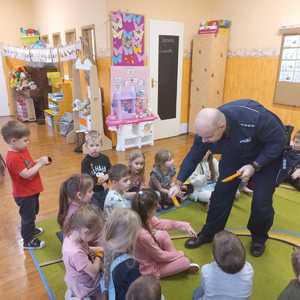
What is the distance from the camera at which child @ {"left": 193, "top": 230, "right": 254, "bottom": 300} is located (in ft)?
4.11

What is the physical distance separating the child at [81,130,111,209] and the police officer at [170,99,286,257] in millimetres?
686

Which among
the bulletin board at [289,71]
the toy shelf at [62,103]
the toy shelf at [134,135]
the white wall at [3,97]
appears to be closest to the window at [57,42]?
the toy shelf at [62,103]

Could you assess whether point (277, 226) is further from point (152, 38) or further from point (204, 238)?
point (152, 38)

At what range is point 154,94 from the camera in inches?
191

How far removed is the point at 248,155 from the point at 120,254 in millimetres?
1095

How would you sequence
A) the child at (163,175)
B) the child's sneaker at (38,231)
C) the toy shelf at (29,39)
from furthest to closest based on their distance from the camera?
the toy shelf at (29,39) → the child at (163,175) → the child's sneaker at (38,231)

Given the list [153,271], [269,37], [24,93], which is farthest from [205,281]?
[24,93]

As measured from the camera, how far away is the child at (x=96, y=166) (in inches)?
92.6

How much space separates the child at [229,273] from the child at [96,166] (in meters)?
1.24

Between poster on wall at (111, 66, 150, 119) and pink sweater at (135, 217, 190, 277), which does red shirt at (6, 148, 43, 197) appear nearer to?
pink sweater at (135, 217, 190, 277)

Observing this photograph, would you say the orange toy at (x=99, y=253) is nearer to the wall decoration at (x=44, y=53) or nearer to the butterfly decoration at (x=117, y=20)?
the butterfly decoration at (x=117, y=20)

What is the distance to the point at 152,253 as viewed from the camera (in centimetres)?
168

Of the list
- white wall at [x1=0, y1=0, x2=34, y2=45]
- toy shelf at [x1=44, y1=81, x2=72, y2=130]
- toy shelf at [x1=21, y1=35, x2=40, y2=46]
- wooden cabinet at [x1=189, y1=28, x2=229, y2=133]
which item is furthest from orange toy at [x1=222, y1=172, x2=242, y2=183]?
white wall at [x1=0, y1=0, x2=34, y2=45]

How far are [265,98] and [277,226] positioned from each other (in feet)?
8.67
